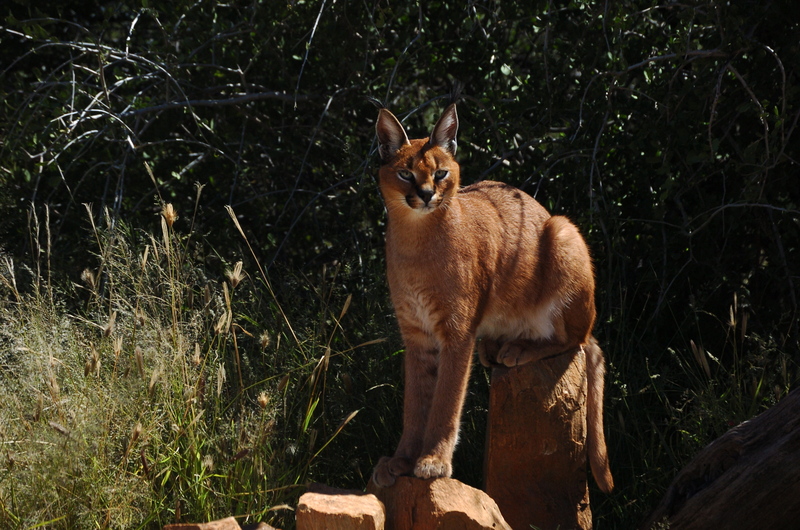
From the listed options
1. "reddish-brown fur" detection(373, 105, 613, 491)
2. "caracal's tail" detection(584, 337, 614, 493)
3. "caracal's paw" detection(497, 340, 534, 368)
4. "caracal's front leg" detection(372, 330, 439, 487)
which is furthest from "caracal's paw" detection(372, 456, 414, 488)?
"caracal's tail" detection(584, 337, 614, 493)

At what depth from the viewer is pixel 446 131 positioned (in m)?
3.67

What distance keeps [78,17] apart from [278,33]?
213cm

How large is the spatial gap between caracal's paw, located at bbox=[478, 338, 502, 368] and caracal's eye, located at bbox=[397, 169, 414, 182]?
0.98 meters

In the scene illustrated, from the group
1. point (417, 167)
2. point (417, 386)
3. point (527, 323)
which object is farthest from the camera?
point (527, 323)

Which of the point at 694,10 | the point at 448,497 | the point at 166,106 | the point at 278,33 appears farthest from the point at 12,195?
the point at 694,10

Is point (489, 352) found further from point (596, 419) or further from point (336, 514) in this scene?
point (336, 514)

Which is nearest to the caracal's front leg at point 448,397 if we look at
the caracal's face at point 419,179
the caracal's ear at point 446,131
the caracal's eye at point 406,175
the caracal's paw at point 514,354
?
the caracal's paw at point 514,354

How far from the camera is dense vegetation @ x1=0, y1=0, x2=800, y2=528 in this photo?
3.38 metres

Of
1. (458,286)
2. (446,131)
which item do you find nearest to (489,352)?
(458,286)

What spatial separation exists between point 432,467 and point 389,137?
1414 mm

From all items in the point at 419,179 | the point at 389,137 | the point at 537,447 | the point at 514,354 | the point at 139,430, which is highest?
the point at 389,137

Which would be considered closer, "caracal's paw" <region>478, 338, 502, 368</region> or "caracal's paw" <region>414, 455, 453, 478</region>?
"caracal's paw" <region>414, 455, 453, 478</region>

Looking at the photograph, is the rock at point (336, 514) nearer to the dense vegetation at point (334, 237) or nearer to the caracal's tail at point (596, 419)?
the dense vegetation at point (334, 237)

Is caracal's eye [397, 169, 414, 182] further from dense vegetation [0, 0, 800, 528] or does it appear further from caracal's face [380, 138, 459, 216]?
dense vegetation [0, 0, 800, 528]
